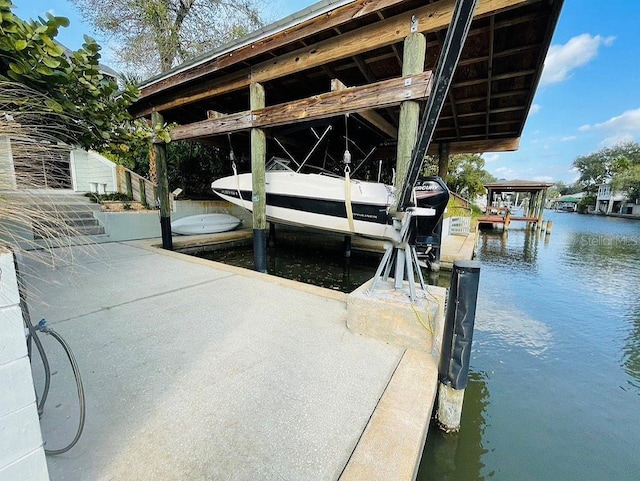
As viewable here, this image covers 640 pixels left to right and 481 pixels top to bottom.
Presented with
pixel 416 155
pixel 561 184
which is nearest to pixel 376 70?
pixel 416 155

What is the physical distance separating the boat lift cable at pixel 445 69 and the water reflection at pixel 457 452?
168cm

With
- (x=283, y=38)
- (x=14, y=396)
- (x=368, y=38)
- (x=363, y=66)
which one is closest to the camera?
(x=14, y=396)

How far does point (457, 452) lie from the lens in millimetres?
1732

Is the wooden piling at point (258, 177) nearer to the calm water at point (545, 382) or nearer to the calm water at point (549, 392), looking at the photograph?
the calm water at point (545, 382)

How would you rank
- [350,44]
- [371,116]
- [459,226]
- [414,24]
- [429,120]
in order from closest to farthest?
1. [429,120]
2. [414,24]
3. [350,44]
4. [371,116]
5. [459,226]

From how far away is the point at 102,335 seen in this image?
2006 millimetres

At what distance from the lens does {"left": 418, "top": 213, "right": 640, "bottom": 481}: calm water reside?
1676 mm

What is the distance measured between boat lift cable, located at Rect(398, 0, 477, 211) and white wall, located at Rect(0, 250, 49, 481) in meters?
1.44

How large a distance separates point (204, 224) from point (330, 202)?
4.59m

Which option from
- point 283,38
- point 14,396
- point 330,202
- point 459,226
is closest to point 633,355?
point 330,202

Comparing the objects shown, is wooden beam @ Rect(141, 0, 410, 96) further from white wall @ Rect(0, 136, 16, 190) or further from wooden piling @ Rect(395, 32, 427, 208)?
white wall @ Rect(0, 136, 16, 190)

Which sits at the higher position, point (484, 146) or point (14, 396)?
point (484, 146)

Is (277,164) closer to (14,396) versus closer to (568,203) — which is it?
(14,396)

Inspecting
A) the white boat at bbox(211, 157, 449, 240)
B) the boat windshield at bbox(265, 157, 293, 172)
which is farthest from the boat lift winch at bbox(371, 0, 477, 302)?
the boat windshield at bbox(265, 157, 293, 172)
